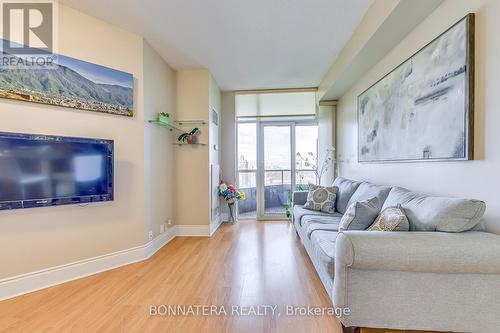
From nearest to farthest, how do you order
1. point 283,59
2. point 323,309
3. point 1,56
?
point 323,309 → point 1,56 → point 283,59

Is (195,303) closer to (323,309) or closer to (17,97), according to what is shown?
(323,309)

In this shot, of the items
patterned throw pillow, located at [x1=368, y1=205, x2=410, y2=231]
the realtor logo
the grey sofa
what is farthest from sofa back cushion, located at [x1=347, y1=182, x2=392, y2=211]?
the realtor logo

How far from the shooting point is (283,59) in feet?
10.7

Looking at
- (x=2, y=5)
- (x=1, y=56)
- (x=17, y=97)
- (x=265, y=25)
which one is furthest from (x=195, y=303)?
(x=2, y=5)

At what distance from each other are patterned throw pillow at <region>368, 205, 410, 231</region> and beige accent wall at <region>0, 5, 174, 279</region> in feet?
8.28

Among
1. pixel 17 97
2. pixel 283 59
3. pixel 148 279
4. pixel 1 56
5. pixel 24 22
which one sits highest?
pixel 283 59

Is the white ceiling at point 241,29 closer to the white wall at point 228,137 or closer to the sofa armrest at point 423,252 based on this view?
the white wall at point 228,137

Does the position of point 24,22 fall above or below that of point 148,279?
above

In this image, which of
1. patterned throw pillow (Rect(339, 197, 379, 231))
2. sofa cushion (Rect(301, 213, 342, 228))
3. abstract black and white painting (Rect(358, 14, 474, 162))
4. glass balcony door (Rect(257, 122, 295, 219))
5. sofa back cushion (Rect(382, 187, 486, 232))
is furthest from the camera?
glass balcony door (Rect(257, 122, 295, 219))

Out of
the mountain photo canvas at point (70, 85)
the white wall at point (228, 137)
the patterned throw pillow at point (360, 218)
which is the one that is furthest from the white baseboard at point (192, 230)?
the patterned throw pillow at point (360, 218)

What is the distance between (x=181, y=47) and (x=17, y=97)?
1.80 m

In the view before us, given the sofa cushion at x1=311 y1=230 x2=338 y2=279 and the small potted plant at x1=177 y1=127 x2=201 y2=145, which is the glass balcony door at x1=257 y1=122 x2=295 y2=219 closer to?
the small potted plant at x1=177 y1=127 x2=201 y2=145

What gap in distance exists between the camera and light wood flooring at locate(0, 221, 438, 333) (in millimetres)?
1604

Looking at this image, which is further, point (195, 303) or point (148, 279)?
point (148, 279)
